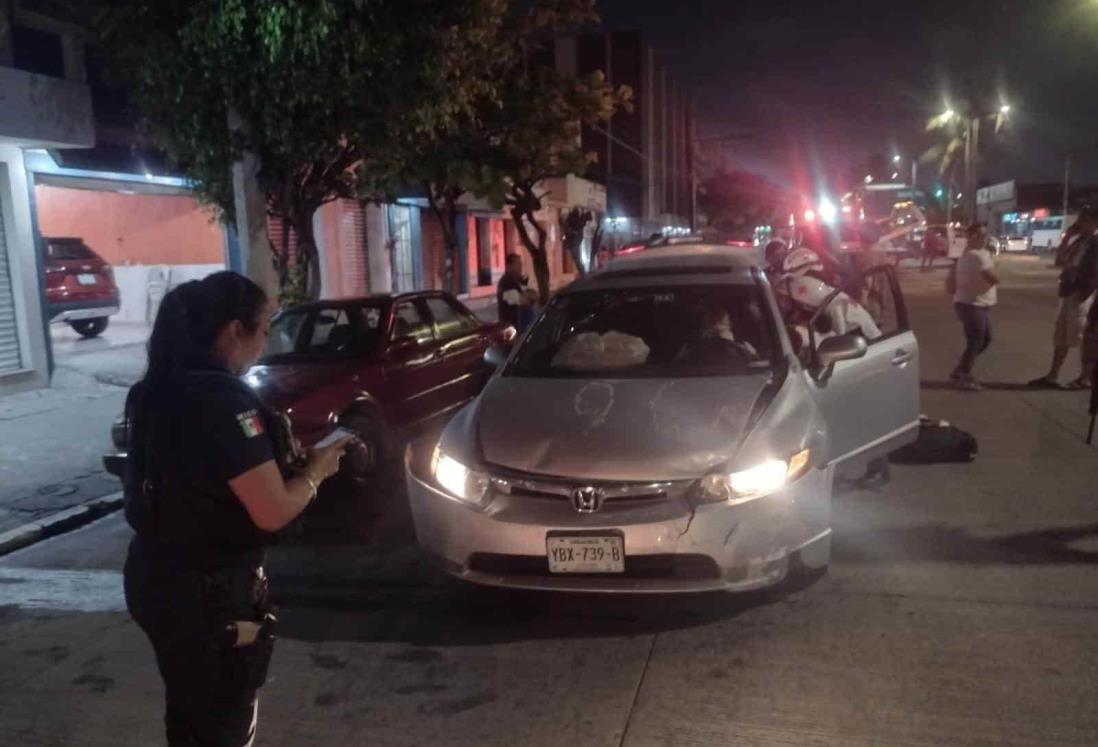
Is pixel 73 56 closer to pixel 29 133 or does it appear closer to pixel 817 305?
pixel 29 133

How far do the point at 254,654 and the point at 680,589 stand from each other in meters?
2.19

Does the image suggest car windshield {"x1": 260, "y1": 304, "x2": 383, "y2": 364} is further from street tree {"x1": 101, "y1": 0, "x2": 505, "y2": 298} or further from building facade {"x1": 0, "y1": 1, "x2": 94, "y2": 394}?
building facade {"x1": 0, "y1": 1, "x2": 94, "y2": 394}

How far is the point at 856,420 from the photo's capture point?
18.3 feet

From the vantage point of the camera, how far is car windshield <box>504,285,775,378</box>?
5270 millimetres

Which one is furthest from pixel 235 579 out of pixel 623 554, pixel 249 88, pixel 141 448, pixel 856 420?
pixel 249 88

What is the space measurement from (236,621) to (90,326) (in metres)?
17.0

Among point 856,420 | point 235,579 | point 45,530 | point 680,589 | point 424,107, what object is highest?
point 424,107

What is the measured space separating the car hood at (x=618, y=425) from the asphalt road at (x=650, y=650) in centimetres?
82

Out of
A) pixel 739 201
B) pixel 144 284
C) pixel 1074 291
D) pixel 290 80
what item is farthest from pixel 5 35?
pixel 739 201

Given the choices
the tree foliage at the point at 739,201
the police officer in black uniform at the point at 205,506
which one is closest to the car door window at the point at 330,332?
the police officer in black uniform at the point at 205,506

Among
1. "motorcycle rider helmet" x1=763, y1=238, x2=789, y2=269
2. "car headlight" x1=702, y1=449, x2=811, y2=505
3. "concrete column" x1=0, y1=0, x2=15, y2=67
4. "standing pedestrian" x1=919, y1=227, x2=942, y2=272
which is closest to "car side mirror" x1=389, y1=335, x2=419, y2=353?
"car headlight" x1=702, y1=449, x2=811, y2=505

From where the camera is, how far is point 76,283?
1605 centimetres

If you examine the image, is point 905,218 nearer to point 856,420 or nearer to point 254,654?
point 856,420

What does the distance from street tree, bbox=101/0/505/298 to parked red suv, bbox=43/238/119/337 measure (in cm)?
729
